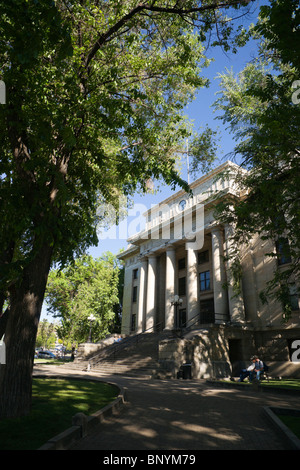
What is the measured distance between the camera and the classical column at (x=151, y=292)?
30758 mm

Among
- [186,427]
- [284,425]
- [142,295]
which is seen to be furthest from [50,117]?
[142,295]

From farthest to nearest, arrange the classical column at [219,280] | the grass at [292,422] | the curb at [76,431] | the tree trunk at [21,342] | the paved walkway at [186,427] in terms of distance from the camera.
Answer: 1. the classical column at [219,280]
2. the tree trunk at [21,342]
3. the grass at [292,422]
4. the paved walkway at [186,427]
5. the curb at [76,431]

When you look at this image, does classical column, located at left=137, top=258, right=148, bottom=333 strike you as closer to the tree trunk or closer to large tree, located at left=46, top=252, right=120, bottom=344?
large tree, located at left=46, top=252, right=120, bottom=344

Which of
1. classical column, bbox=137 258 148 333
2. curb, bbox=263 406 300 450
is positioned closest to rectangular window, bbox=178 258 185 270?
classical column, bbox=137 258 148 333

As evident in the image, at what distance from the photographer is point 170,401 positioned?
9.39 m

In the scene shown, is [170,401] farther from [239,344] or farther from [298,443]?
[239,344]

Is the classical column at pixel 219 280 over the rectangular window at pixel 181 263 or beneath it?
beneath

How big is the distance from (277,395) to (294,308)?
10.5m

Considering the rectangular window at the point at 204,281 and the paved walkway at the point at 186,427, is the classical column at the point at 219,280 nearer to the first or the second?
the rectangular window at the point at 204,281

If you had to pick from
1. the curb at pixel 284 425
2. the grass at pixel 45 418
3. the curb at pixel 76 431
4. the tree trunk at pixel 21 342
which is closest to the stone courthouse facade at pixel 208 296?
the curb at pixel 284 425

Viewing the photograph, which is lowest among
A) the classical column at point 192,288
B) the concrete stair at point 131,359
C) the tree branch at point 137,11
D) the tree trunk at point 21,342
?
the concrete stair at point 131,359

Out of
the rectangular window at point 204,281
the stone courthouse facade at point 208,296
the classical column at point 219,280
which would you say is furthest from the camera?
the rectangular window at point 204,281

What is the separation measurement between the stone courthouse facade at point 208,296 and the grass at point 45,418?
7.46 m

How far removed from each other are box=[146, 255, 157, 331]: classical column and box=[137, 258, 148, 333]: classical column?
67.2 inches
